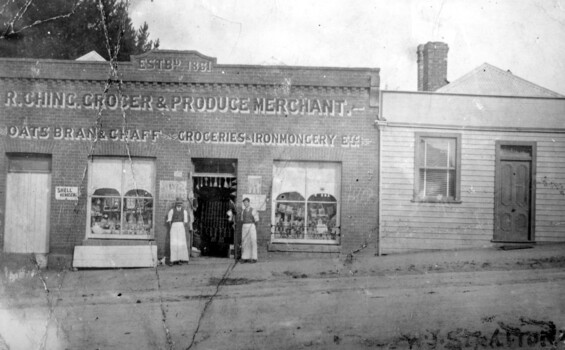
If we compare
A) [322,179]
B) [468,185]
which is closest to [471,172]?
[468,185]

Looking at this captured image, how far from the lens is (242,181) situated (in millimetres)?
12156

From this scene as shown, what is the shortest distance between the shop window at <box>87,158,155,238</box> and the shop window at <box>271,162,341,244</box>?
122 inches

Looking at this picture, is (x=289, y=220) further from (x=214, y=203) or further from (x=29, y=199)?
(x=29, y=199)

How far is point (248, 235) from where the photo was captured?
461 inches

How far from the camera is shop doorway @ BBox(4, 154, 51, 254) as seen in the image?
11.9 metres

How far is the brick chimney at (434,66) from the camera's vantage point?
17734mm

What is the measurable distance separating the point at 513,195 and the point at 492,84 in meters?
6.44

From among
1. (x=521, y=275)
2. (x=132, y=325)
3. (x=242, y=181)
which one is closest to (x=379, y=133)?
(x=242, y=181)

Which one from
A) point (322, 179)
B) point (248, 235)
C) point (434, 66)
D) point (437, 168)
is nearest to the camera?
point (248, 235)

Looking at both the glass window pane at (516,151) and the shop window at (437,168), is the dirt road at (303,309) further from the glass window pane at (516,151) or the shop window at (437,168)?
the glass window pane at (516,151)

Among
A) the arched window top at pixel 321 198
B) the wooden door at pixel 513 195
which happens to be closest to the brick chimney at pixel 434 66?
the wooden door at pixel 513 195

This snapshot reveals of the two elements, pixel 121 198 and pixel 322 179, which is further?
pixel 121 198

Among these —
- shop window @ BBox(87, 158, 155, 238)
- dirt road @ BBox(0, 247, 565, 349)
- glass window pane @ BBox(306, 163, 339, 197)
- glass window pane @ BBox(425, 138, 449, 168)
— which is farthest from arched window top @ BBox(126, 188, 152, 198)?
glass window pane @ BBox(425, 138, 449, 168)

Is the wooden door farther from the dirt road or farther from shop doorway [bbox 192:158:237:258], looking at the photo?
shop doorway [bbox 192:158:237:258]
